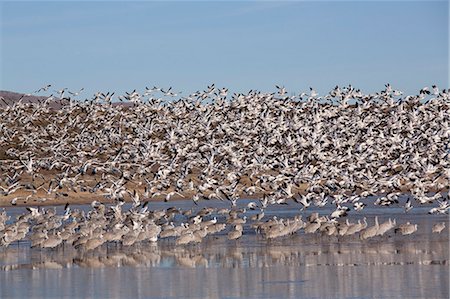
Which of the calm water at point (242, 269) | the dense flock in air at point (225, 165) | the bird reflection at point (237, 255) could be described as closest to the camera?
the calm water at point (242, 269)

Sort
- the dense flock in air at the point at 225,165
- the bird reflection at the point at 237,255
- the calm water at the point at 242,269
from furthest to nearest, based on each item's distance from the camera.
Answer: the dense flock in air at the point at 225,165 < the bird reflection at the point at 237,255 < the calm water at the point at 242,269

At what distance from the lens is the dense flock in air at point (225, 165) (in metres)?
26.5

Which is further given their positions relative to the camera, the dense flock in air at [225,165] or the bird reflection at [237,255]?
the dense flock in air at [225,165]

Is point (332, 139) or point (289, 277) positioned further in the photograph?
point (332, 139)

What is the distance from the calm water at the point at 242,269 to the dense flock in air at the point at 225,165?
685 millimetres

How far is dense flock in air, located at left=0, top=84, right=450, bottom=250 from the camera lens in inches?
1045

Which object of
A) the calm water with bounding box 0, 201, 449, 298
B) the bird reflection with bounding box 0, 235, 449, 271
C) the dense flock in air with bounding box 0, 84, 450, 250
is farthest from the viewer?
the dense flock in air with bounding box 0, 84, 450, 250

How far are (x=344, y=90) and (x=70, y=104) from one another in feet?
47.9

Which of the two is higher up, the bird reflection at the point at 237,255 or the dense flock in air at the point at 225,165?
the dense flock in air at the point at 225,165

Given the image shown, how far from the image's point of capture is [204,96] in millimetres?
59344

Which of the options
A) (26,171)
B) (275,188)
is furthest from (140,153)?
(275,188)

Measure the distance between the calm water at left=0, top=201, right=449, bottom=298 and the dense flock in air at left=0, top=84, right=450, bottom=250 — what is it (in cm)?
69

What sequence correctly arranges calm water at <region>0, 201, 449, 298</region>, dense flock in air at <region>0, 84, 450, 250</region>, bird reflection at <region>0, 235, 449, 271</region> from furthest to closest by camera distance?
1. dense flock in air at <region>0, 84, 450, 250</region>
2. bird reflection at <region>0, 235, 449, 271</region>
3. calm water at <region>0, 201, 449, 298</region>

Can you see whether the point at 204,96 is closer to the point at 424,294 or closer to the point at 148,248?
the point at 148,248
